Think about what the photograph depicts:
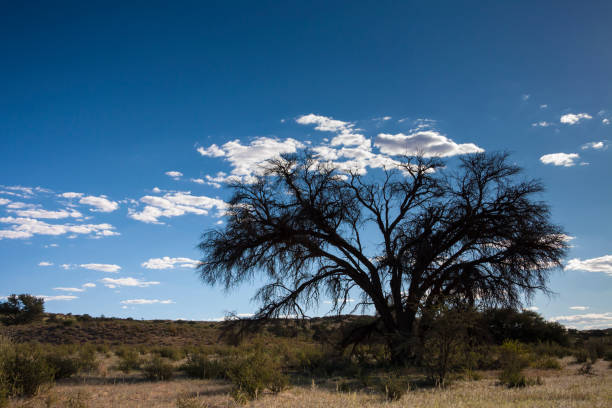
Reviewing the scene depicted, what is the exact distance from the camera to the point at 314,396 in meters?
10.9

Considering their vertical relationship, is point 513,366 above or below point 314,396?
above

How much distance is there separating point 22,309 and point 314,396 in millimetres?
47869

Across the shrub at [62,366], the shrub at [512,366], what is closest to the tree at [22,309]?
the shrub at [62,366]

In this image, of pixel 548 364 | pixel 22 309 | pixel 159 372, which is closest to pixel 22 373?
pixel 159 372

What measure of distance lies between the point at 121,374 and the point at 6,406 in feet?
26.1

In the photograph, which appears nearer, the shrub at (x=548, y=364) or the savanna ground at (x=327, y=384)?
the savanna ground at (x=327, y=384)

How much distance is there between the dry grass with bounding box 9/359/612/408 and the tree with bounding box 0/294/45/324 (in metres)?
39.3

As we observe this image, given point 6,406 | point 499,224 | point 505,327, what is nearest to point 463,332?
point 499,224

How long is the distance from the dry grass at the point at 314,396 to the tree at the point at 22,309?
39.3 metres

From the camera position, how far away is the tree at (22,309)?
46.7 meters

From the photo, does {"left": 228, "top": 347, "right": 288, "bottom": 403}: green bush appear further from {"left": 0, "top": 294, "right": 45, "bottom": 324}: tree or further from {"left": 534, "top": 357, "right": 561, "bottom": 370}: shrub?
{"left": 0, "top": 294, "right": 45, "bottom": 324}: tree

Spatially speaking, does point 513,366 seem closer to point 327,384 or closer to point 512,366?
point 512,366

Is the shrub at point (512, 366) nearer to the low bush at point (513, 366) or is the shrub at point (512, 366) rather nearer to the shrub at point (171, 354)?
the low bush at point (513, 366)

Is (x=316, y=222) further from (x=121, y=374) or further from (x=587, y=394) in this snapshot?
(x=587, y=394)
